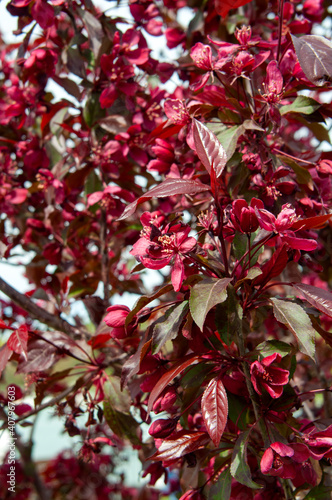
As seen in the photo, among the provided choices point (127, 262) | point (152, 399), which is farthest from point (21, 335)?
point (127, 262)

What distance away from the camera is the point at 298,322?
2.95ft

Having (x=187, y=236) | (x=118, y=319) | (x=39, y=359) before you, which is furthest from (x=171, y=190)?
(x=39, y=359)

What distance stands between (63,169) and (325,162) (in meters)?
0.97

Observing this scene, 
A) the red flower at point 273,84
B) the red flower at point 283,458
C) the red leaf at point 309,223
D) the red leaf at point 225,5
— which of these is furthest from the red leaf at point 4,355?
the red leaf at point 225,5

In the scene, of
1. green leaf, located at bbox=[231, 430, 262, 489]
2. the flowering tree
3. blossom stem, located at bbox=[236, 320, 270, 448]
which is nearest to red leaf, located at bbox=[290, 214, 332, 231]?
the flowering tree

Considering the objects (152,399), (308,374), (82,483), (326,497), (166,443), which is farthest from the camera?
(82,483)

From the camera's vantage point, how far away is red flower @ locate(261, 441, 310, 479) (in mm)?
879

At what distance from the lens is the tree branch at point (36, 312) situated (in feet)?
4.84

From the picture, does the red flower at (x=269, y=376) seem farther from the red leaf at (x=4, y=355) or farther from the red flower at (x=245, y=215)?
the red leaf at (x=4, y=355)

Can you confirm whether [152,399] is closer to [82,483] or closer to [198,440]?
[198,440]

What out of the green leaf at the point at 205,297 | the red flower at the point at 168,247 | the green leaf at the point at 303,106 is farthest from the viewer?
the green leaf at the point at 303,106

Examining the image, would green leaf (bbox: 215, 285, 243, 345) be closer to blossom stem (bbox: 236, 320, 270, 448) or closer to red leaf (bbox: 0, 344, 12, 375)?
blossom stem (bbox: 236, 320, 270, 448)

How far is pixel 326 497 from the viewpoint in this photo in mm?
1154

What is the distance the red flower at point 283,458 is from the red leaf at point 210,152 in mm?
575
